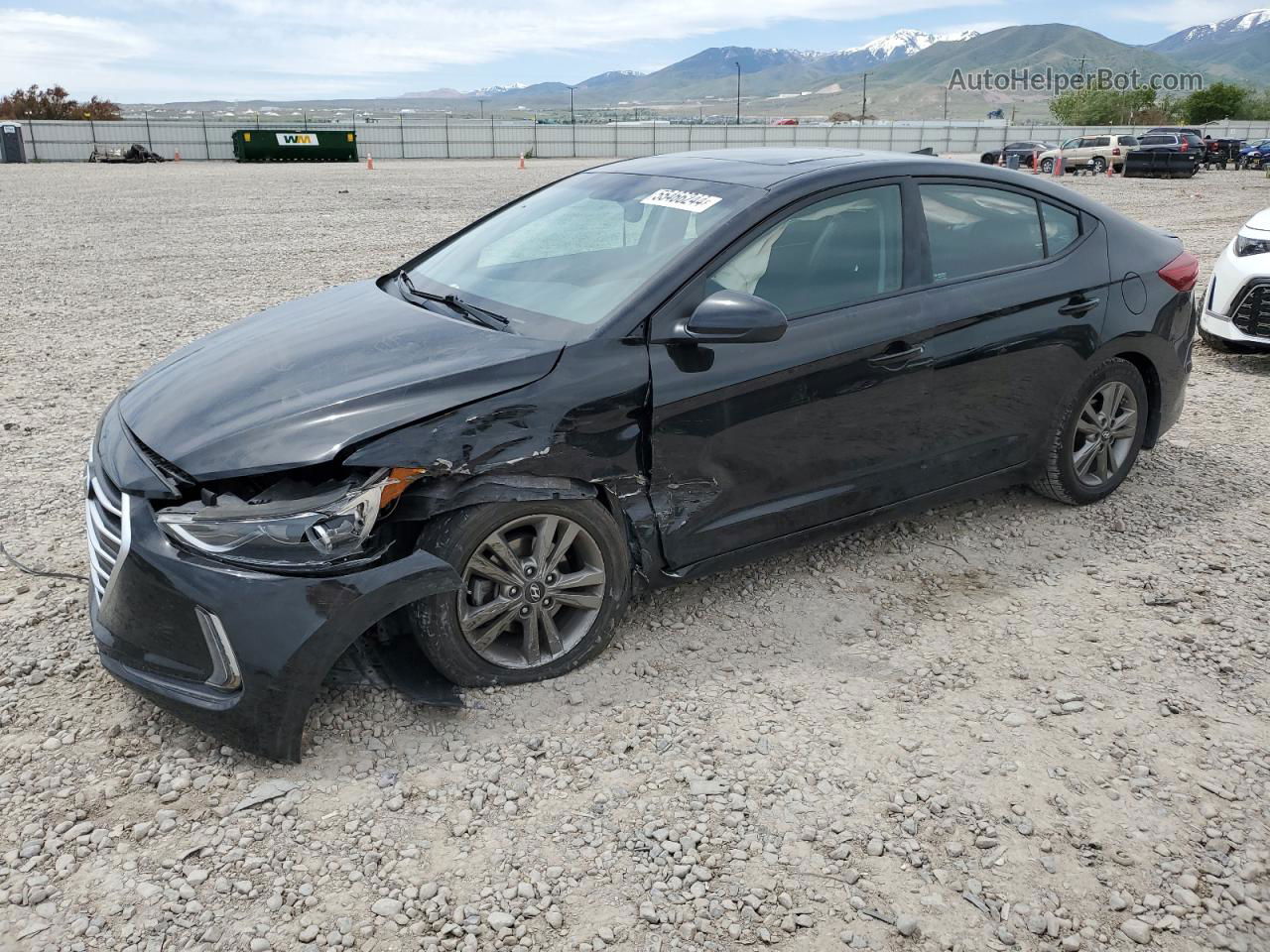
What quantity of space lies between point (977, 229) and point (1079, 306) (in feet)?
2.05

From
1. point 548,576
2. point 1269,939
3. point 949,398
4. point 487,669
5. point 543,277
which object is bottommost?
point 1269,939

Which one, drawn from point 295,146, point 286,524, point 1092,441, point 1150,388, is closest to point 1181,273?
point 1150,388

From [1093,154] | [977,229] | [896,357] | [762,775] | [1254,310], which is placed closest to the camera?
[762,775]

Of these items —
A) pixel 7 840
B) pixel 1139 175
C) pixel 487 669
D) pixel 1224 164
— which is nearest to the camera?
pixel 7 840

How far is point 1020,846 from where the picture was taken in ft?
9.05

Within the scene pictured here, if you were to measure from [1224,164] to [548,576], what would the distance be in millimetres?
45975

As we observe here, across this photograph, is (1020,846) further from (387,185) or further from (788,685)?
(387,185)

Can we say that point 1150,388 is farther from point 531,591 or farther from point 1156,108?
point 1156,108

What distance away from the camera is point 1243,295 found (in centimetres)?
718

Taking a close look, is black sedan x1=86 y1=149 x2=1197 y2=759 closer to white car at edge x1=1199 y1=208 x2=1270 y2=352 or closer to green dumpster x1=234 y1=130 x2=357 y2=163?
white car at edge x1=1199 y1=208 x2=1270 y2=352

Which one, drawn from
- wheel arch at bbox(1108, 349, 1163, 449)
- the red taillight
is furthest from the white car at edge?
wheel arch at bbox(1108, 349, 1163, 449)

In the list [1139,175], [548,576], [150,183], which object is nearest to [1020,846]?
[548,576]

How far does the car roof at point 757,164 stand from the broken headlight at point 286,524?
1938 mm

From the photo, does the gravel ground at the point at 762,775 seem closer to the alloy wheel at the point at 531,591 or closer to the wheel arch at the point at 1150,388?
the alloy wheel at the point at 531,591
